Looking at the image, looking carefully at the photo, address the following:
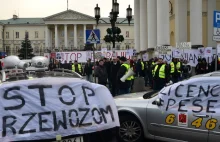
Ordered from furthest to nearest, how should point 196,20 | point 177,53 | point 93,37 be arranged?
1. point 196,20
2. point 177,53
3. point 93,37

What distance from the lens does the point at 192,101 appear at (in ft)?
23.5

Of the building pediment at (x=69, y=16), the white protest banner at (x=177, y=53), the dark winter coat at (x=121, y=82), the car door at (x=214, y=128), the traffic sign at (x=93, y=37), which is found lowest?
the car door at (x=214, y=128)

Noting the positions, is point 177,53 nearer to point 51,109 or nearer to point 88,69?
point 88,69

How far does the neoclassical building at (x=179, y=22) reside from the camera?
26406mm

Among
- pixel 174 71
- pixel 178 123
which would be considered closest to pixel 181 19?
pixel 174 71

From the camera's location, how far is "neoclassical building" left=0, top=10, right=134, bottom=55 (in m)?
130

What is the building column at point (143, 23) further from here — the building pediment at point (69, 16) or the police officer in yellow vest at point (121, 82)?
the building pediment at point (69, 16)

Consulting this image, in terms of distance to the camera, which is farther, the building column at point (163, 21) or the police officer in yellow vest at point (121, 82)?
the building column at point (163, 21)

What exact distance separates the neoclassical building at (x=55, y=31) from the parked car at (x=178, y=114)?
117583 millimetres

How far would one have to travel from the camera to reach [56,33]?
130m

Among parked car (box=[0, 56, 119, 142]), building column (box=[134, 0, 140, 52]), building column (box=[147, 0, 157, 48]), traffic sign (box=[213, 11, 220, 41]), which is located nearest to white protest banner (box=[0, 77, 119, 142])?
parked car (box=[0, 56, 119, 142])

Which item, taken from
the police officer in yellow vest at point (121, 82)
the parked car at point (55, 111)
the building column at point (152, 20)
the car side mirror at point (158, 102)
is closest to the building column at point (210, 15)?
the building column at point (152, 20)

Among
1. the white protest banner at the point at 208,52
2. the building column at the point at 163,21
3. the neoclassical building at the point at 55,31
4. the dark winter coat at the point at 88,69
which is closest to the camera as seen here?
the white protest banner at the point at 208,52

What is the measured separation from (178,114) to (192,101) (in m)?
0.36
